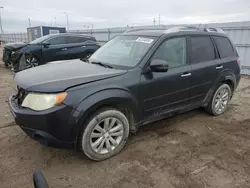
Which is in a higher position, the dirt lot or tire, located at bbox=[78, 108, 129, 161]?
tire, located at bbox=[78, 108, 129, 161]

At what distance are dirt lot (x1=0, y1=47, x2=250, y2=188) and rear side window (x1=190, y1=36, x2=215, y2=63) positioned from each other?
1.30m

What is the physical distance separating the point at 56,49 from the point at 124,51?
19.9ft

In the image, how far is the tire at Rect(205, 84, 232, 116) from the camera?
14.5ft

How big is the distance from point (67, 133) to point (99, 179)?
2.25 feet

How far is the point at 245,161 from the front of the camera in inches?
118

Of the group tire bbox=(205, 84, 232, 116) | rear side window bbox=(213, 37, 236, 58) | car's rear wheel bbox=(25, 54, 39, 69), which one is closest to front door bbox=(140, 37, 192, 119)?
tire bbox=(205, 84, 232, 116)

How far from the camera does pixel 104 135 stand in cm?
287

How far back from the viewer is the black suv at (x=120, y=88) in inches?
98.4

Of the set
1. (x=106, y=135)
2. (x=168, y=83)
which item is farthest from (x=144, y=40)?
(x=106, y=135)

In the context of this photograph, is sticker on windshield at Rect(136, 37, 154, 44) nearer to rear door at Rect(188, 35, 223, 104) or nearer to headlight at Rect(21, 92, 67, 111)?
rear door at Rect(188, 35, 223, 104)

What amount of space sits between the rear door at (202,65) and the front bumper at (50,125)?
2334mm

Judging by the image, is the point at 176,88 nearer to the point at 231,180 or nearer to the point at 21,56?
the point at 231,180

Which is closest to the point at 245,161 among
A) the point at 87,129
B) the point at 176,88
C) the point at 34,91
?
the point at 176,88

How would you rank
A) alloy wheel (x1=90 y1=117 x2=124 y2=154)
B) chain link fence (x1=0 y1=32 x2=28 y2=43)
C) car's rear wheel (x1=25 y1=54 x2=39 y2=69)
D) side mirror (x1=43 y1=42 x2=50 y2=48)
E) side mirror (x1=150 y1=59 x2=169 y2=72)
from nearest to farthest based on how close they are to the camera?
alloy wheel (x1=90 y1=117 x2=124 y2=154), side mirror (x1=150 y1=59 x2=169 y2=72), car's rear wheel (x1=25 y1=54 x2=39 y2=69), side mirror (x1=43 y1=42 x2=50 y2=48), chain link fence (x1=0 y1=32 x2=28 y2=43)
